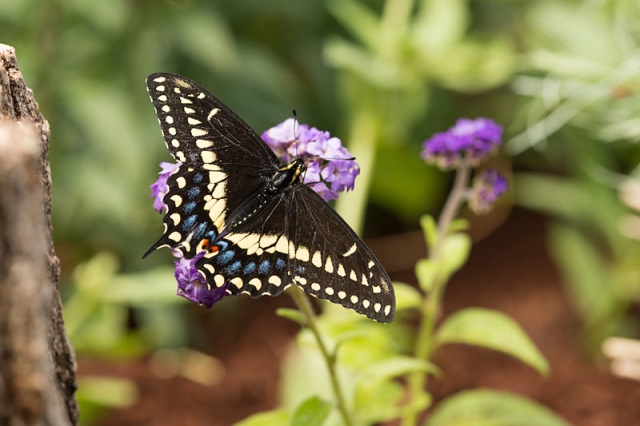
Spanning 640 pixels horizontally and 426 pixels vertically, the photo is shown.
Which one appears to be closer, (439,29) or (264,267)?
(264,267)

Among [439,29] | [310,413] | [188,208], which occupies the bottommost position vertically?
[310,413]

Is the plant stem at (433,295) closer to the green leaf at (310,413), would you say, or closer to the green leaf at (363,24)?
the green leaf at (310,413)

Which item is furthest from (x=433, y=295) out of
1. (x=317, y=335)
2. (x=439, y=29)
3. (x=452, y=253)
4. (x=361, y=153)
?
(x=439, y=29)

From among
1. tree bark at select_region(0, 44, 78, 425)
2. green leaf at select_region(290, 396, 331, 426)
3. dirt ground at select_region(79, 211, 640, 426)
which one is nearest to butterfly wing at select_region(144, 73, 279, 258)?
green leaf at select_region(290, 396, 331, 426)

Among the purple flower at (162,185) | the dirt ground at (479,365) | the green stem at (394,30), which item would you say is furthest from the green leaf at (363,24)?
the purple flower at (162,185)

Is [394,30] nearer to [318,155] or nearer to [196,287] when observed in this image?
[318,155]

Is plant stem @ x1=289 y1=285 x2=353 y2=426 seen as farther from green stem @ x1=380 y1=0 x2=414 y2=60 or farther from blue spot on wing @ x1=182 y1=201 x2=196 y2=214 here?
green stem @ x1=380 y1=0 x2=414 y2=60
